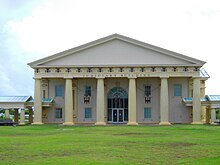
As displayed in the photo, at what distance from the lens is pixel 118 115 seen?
61.3 metres

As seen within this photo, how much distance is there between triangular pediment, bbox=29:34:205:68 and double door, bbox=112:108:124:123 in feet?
24.1

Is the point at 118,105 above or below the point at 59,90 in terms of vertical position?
below

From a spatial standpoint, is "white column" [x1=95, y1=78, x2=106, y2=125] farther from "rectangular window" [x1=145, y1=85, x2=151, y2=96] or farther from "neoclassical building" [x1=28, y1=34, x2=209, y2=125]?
"rectangular window" [x1=145, y1=85, x2=151, y2=96]

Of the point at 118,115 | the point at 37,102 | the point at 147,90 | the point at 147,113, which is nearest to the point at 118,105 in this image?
the point at 118,115

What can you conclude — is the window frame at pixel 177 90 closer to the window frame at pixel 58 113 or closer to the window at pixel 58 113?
the window frame at pixel 58 113

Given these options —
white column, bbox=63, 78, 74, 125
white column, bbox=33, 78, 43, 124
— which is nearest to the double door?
white column, bbox=63, 78, 74, 125

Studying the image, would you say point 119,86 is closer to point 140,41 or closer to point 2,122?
point 140,41

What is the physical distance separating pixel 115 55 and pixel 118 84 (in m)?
5.13

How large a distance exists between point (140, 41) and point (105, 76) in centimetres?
642

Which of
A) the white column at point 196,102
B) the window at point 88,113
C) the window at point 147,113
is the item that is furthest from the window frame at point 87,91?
the white column at point 196,102

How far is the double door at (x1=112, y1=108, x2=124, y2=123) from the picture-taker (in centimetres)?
6120

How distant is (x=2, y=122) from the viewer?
54188 millimetres

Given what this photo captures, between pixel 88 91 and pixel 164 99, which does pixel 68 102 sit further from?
pixel 164 99

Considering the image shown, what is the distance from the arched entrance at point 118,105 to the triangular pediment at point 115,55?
5.58 meters
